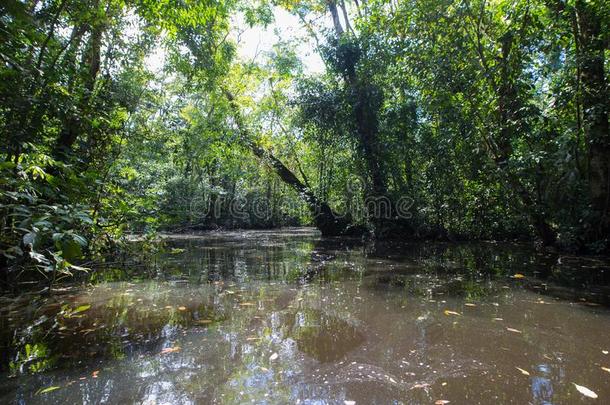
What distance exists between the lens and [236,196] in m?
29.5

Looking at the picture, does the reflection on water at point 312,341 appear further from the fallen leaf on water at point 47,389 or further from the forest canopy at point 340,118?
the forest canopy at point 340,118

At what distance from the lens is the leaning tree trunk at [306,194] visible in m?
15.7

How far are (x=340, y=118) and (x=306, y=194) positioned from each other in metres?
3.88

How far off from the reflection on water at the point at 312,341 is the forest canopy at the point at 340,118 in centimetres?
77

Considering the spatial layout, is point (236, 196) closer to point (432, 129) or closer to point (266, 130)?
point (266, 130)

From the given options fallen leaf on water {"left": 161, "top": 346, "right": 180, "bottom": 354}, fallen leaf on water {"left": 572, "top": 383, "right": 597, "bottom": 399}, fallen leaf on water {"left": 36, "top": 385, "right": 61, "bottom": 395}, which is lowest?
fallen leaf on water {"left": 572, "top": 383, "right": 597, "bottom": 399}

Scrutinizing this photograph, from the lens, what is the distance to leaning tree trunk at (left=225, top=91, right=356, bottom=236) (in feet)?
51.5

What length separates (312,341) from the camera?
9.72 ft

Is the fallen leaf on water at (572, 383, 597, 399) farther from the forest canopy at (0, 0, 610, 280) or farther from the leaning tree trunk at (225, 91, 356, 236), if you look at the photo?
the leaning tree trunk at (225, 91, 356, 236)

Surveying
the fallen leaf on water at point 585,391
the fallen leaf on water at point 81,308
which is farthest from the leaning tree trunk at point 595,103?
the fallen leaf on water at point 81,308

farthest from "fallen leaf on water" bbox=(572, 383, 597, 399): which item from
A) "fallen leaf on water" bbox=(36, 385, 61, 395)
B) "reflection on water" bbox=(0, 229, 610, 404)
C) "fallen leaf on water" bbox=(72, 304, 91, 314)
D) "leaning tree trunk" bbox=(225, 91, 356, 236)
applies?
"leaning tree trunk" bbox=(225, 91, 356, 236)

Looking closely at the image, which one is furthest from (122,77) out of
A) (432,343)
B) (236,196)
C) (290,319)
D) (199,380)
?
(236,196)

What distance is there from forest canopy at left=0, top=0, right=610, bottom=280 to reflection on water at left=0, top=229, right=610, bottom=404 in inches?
30.4

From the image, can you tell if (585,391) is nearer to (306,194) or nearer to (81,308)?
(81,308)
